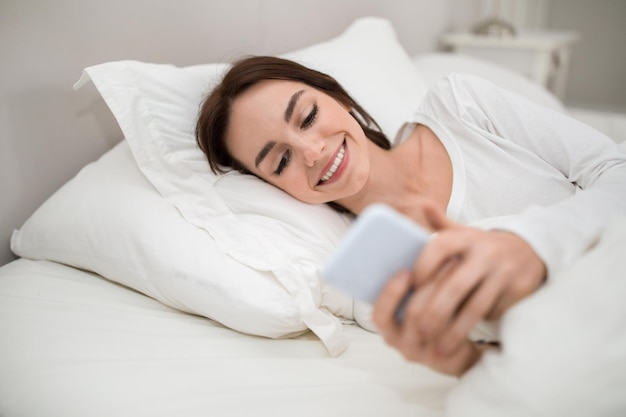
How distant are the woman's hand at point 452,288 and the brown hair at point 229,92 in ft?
1.90

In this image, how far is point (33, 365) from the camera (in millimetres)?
756

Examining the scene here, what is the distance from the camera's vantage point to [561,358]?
53cm

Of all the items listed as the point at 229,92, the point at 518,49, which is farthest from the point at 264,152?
the point at 518,49

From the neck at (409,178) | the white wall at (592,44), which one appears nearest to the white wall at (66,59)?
the neck at (409,178)

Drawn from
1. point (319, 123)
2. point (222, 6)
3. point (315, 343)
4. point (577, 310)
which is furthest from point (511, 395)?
point (222, 6)

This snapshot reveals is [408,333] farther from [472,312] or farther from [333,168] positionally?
[333,168]

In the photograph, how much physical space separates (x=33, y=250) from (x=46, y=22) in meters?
0.42

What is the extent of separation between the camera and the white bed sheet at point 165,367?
0.70 meters

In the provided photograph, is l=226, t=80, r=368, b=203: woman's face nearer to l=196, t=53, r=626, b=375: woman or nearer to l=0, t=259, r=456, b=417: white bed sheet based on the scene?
l=196, t=53, r=626, b=375: woman

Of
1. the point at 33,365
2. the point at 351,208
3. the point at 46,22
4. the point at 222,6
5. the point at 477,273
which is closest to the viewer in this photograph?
the point at 477,273

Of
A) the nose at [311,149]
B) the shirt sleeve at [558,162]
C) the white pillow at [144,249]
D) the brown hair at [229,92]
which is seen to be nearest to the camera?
the shirt sleeve at [558,162]

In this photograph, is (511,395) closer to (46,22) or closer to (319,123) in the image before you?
(319,123)

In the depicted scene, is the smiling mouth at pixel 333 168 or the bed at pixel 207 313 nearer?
the bed at pixel 207 313

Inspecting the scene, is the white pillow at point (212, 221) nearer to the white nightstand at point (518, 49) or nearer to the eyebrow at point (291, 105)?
the eyebrow at point (291, 105)
